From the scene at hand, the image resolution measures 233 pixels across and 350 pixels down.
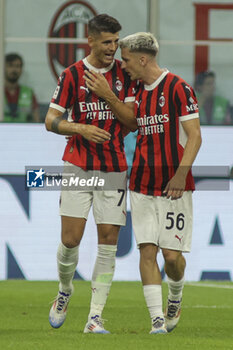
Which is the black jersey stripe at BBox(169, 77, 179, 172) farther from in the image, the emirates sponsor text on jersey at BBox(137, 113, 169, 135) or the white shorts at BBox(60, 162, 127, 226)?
the white shorts at BBox(60, 162, 127, 226)

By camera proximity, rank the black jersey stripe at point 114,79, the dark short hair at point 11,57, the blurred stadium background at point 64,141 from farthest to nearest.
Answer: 1. the dark short hair at point 11,57
2. the blurred stadium background at point 64,141
3. the black jersey stripe at point 114,79

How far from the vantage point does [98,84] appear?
7.41 metres

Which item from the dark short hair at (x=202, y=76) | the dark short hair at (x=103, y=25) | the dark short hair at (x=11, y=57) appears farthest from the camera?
the dark short hair at (x=202, y=76)

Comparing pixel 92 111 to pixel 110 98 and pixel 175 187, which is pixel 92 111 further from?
pixel 175 187

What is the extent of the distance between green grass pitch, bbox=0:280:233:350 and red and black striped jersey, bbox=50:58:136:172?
1152 mm

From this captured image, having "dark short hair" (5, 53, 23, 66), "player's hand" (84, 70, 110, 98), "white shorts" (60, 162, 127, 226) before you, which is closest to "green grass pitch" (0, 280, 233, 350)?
"white shorts" (60, 162, 127, 226)

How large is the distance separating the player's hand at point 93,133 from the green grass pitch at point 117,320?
1.26 metres

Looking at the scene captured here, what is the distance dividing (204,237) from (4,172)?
2.44 m

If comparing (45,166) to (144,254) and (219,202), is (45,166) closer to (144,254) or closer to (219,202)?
(219,202)

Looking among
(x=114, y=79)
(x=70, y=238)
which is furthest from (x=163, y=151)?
(x=70, y=238)

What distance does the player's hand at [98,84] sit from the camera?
7410 millimetres

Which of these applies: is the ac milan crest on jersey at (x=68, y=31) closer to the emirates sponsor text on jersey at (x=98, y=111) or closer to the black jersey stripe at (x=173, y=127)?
the emirates sponsor text on jersey at (x=98, y=111)

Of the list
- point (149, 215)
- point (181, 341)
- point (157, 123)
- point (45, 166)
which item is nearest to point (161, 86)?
point (157, 123)

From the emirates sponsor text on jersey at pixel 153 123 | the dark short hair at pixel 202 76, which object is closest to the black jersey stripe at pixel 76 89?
the emirates sponsor text on jersey at pixel 153 123
